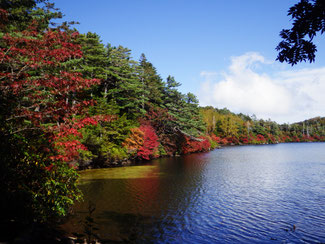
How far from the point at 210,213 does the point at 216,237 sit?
2.61m

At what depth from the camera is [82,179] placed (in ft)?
60.4

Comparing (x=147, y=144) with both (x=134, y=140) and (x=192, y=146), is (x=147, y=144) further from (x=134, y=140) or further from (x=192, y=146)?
(x=192, y=146)

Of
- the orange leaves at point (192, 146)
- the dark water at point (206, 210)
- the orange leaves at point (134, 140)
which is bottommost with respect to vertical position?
the dark water at point (206, 210)

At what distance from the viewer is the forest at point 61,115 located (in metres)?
6.47

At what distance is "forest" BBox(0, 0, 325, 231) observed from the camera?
6.47 meters

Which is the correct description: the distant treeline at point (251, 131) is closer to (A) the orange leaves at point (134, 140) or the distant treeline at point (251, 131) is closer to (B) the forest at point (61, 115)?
(B) the forest at point (61, 115)

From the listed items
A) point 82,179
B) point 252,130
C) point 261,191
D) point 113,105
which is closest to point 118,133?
point 113,105

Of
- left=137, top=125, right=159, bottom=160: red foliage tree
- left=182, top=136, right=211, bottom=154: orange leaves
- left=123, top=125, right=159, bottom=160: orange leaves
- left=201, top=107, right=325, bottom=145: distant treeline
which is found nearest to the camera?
left=123, top=125, right=159, bottom=160: orange leaves

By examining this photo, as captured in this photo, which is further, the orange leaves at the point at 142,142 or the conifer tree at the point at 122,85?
the conifer tree at the point at 122,85

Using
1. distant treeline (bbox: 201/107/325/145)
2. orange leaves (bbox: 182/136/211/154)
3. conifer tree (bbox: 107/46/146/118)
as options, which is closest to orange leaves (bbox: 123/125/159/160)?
conifer tree (bbox: 107/46/146/118)

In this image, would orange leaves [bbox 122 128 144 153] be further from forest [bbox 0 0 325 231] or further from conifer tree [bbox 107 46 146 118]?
conifer tree [bbox 107 46 146 118]

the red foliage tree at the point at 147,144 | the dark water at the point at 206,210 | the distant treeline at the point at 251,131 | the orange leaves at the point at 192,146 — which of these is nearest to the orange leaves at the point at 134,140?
the red foliage tree at the point at 147,144

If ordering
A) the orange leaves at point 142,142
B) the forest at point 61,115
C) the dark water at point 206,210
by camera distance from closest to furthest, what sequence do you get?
the forest at point 61,115 < the dark water at point 206,210 < the orange leaves at point 142,142

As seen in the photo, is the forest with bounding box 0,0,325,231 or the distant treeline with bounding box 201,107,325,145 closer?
the forest with bounding box 0,0,325,231
